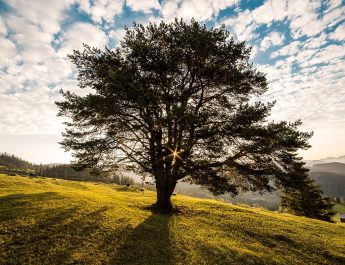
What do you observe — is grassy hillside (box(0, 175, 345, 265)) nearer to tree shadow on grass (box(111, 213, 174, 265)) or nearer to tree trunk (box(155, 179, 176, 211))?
tree shadow on grass (box(111, 213, 174, 265))

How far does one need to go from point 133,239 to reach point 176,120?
7.05 meters

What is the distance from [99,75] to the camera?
57.4ft

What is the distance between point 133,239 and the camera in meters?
12.9

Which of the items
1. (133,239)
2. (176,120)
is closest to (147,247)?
(133,239)

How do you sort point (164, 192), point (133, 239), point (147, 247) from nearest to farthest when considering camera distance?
point (147, 247) → point (133, 239) → point (164, 192)

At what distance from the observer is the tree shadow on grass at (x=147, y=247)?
10.8 m

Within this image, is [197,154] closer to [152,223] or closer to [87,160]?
[152,223]

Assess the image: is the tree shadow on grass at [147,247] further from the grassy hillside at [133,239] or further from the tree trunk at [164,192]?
the tree trunk at [164,192]

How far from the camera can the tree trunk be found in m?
20.3

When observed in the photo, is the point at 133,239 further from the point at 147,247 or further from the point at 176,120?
the point at 176,120

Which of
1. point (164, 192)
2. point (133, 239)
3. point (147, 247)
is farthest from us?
point (164, 192)

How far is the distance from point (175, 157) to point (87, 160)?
632 centimetres

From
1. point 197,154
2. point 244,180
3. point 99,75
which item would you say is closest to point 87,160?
point 99,75

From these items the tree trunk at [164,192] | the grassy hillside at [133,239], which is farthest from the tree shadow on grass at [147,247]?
the tree trunk at [164,192]
